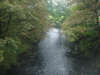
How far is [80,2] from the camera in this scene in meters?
12.7

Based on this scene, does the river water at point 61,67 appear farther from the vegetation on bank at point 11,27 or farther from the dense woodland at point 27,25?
the vegetation on bank at point 11,27

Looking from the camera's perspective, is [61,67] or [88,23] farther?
[61,67]

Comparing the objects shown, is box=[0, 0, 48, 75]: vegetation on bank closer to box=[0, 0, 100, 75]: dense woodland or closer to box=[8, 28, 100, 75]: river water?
box=[0, 0, 100, 75]: dense woodland

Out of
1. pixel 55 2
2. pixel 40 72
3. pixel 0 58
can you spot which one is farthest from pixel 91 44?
pixel 55 2

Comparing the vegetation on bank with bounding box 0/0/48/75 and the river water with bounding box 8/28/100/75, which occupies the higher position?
the vegetation on bank with bounding box 0/0/48/75

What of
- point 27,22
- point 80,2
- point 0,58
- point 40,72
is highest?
point 80,2

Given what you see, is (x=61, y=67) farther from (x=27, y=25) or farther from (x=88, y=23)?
(x=27, y=25)

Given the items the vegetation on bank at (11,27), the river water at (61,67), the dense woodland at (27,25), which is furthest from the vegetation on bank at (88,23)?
the vegetation on bank at (11,27)

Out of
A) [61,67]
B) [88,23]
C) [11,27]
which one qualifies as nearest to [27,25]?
[11,27]

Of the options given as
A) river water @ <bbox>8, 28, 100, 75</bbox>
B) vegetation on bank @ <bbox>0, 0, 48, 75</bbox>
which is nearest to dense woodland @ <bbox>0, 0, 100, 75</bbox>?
vegetation on bank @ <bbox>0, 0, 48, 75</bbox>

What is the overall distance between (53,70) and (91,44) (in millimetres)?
4000

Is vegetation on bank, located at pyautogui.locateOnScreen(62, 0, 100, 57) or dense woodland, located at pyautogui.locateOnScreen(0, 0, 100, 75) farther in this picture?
vegetation on bank, located at pyautogui.locateOnScreen(62, 0, 100, 57)

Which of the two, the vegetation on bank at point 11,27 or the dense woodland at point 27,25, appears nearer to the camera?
the vegetation on bank at point 11,27

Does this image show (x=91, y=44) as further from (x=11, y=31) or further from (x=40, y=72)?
(x=11, y=31)
